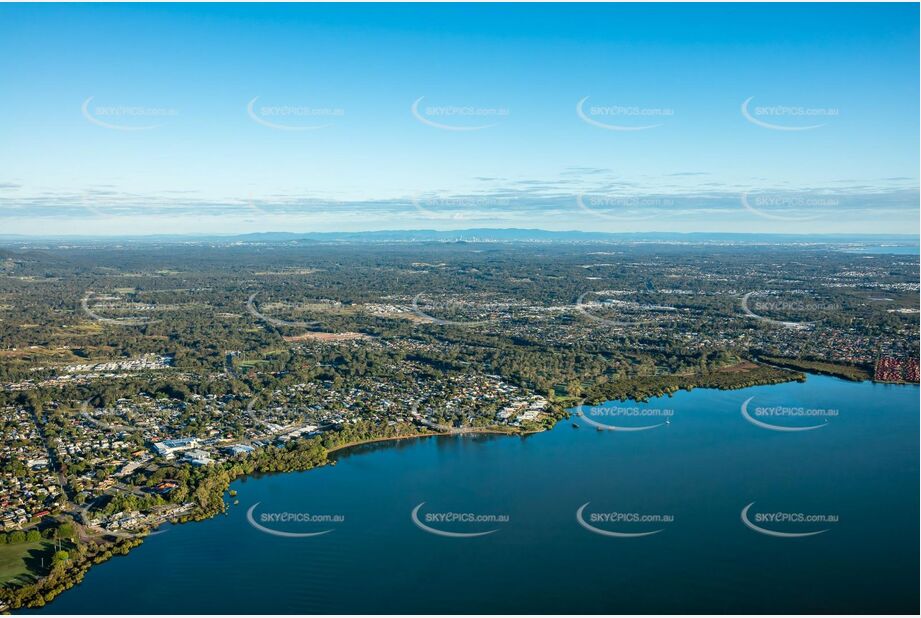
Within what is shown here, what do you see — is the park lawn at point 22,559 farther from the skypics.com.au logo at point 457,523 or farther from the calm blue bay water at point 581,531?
the skypics.com.au logo at point 457,523

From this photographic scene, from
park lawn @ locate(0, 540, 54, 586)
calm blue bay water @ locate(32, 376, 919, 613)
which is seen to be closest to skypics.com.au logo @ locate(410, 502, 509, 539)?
calm blue bay water @ locate(32, 376, 919, 613)

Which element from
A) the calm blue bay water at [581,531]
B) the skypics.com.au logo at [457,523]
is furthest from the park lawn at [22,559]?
the skypics.com.au logo at [457,523]

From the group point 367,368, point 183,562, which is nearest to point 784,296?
point 367,368

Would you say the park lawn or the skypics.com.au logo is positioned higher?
the park lawn

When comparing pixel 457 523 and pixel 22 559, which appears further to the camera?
pixel 457 523

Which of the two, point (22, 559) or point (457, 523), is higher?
point (22, 559)

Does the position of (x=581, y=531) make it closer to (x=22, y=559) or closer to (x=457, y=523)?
(x=457, y=523)

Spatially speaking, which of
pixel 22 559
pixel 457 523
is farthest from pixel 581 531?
pixel 22 559

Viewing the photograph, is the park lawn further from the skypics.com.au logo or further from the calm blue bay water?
the skypics.com.au logo
